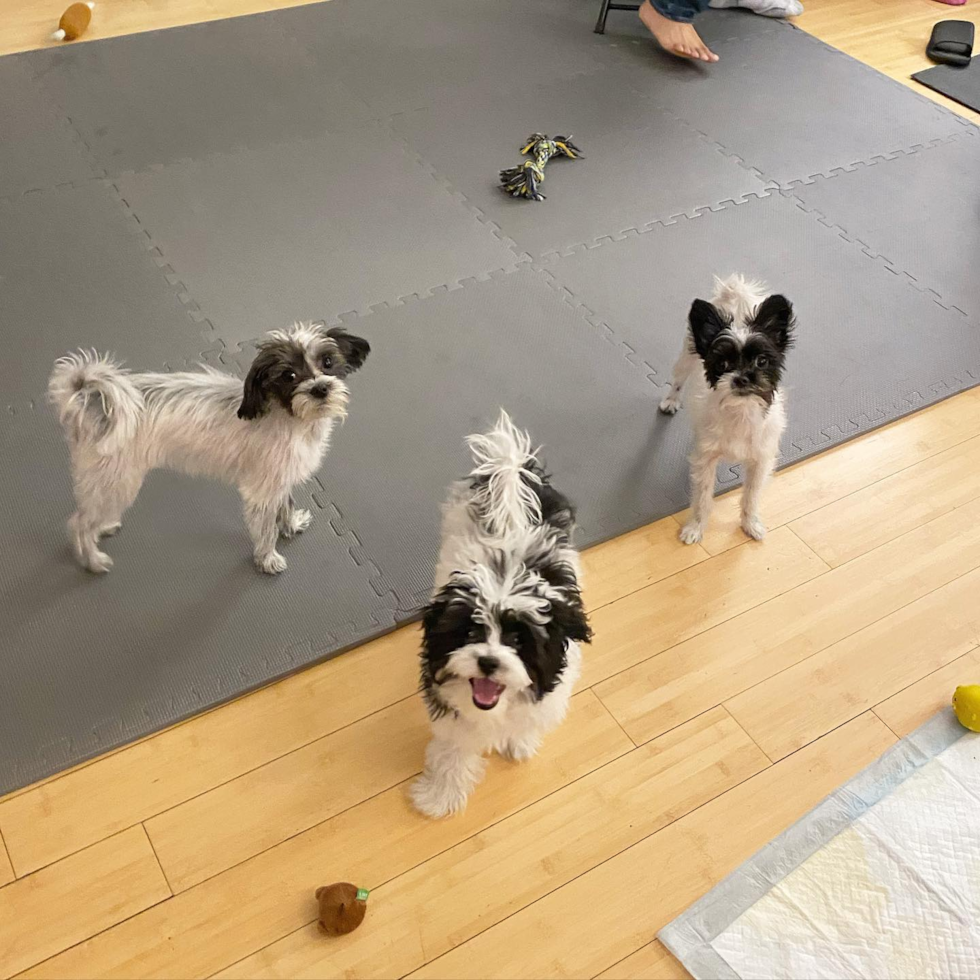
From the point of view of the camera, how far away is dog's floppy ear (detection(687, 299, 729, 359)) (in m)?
2.28

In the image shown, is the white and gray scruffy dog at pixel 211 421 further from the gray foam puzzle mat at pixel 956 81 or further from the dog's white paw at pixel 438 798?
the gray foam puzzle mat at pixel 956 81

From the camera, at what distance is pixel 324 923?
6.04 ft

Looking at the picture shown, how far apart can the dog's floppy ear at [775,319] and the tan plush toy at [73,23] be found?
3.66m

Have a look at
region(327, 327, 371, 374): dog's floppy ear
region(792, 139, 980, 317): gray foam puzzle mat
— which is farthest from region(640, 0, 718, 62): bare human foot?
region(327, 327, 371, 374): dog's floppy ear

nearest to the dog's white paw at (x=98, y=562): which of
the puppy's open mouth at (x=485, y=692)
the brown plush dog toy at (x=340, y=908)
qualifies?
the brown plush dog toy at (x=340, y=908)

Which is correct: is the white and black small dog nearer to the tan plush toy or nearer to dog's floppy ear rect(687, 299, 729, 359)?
dog's floppy ear rect(687, 299, 729, 359)

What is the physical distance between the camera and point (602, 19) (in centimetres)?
481

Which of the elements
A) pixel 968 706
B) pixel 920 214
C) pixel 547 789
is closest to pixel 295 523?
pixel 547 789

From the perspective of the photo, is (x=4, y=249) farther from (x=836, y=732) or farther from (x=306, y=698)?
(x=836, y=732)

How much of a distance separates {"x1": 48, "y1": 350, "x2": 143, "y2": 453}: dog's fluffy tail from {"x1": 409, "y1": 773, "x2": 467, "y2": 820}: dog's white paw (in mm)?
1037

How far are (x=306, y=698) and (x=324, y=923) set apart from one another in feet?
1.78

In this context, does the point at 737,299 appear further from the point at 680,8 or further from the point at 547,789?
the point at 680,8

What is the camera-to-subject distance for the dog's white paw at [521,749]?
82.6 inches

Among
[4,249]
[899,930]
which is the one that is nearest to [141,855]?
[899,930]
